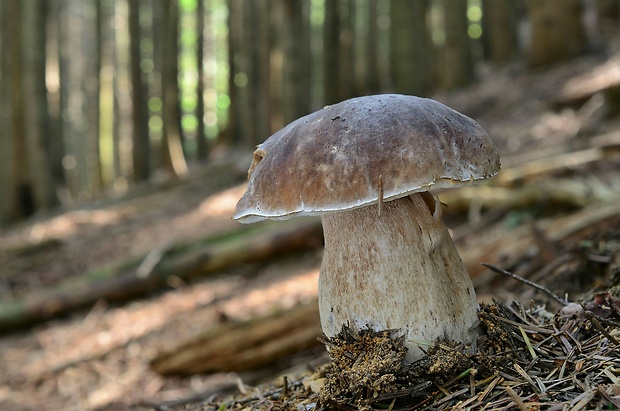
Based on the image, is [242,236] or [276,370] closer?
[276,370]

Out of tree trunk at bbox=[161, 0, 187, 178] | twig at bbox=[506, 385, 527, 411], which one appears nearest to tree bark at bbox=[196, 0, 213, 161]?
tree trunk at bbox=[161, 0, 187, 178]

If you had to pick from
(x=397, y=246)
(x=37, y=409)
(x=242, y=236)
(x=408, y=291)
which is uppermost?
(x=397, y=246)

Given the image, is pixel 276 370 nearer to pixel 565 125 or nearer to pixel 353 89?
pixel 565 125

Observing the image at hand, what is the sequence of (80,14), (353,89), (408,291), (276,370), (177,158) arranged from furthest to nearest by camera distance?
1. (80,14)
2. (353,89)
3. (177,158)
4. (276,370)
5. (408,291)

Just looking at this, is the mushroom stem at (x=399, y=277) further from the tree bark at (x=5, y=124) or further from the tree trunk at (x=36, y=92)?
the tree bark at (x=5, y=124)

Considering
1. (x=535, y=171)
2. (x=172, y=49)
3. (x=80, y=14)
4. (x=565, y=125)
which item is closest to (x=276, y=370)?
(x=535, y=171)

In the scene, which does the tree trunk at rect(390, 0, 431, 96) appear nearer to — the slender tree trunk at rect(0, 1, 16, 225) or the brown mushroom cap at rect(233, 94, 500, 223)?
the slender tree trunk at rect(0, 1, 16, 225)

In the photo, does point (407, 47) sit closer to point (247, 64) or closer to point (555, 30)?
point (555, 30)
